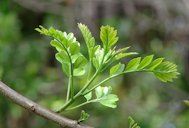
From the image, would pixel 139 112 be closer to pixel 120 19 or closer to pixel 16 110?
pixel 120 19

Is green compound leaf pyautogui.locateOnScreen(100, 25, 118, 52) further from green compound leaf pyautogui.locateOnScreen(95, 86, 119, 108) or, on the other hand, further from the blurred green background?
the blurred green background

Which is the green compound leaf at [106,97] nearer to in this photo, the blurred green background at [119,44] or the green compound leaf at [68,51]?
the green compound leaf at [68,51]

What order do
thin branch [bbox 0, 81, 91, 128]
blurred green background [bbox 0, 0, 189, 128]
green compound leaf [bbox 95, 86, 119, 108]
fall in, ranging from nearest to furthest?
thin branch [bbox 0, 81, 91, 128]
green compound leaf [bbox 95, 86, 119, 108]
blurred green background [bbox 0, 0, 189, 128]

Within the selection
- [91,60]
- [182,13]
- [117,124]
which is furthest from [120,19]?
[91,60]

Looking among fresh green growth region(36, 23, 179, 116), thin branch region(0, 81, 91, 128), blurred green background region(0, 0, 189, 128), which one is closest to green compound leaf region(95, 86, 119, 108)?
fresh green growth region(36, 23, 179, 116)

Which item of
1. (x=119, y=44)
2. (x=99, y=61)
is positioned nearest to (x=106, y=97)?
(x=99, y=61)

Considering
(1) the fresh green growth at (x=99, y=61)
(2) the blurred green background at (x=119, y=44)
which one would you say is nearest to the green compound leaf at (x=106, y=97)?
(1) the fresh green growth at (x=99, y=61)

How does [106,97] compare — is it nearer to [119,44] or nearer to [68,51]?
[68,51]
